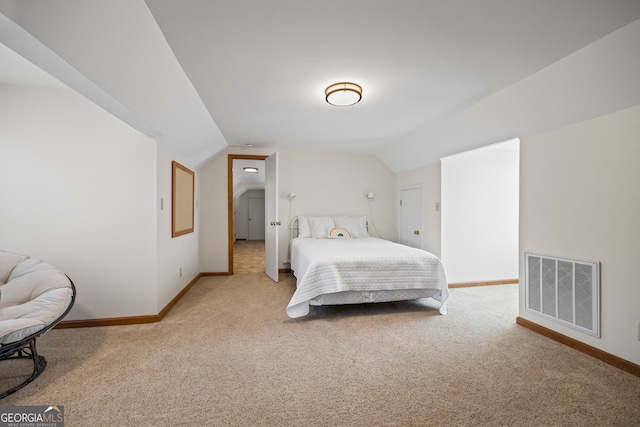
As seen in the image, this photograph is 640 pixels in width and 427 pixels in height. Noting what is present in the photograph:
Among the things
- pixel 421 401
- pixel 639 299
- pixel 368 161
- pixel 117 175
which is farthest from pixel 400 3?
pixel 368 161

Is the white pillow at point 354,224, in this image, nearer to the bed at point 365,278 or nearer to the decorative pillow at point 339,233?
the decorative pillow at point 339,233

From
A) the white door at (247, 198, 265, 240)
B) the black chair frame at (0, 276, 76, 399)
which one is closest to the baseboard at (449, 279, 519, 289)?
the black chair frame at (0, 276, 76, 399)

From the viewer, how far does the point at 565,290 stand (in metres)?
2.31

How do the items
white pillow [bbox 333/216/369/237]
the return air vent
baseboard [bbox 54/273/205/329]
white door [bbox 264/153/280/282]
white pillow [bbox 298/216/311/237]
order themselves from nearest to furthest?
the return air vent, baseboard [bbox 54/273/205/329], white door [bbox 264/153/280/282], white pillow [bbox 298/216/311/237], white pillow [bbox 333/216/369/237]

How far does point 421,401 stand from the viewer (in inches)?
61.7

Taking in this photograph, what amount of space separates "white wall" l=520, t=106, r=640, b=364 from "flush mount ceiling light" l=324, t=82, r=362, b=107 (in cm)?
176

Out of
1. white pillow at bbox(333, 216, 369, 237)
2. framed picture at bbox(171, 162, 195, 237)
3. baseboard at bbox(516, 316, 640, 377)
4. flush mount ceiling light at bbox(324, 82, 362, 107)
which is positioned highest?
flush mount ceiling light at bbox(324, 82, 362, 107)

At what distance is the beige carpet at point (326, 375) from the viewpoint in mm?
1464

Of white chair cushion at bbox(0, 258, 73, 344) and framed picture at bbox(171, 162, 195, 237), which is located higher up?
framed picture at bbox(171, 162, 195, 237)

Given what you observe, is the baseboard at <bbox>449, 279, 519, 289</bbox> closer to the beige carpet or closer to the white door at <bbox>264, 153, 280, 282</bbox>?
the beige carpet

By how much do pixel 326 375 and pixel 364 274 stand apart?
123cm

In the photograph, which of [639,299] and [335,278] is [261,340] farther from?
[639,299]

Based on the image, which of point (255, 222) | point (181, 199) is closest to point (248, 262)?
point (181, 199)

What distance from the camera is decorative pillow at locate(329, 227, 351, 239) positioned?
A: 454cm
